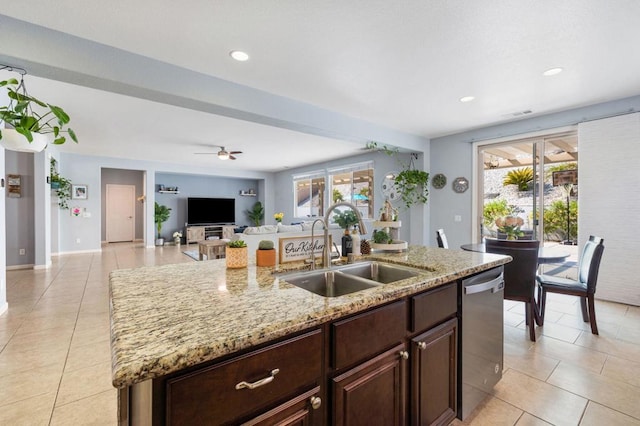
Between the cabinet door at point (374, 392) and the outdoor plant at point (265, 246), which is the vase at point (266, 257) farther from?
the cabinet door at point (374, 392)

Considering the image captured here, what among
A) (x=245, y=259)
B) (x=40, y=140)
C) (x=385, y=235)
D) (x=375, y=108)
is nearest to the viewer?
(x=245, y=259)

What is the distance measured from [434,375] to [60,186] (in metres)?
8.65

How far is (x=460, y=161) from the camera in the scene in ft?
16.8

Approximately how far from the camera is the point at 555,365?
223 centimetres

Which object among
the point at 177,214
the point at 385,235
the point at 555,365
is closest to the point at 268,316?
the point at 385,235

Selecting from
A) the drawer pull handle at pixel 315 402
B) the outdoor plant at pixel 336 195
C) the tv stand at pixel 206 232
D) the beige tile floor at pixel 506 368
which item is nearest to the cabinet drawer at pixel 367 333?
the drawer pull handle at pixel 315 402

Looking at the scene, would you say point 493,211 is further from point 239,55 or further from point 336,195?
point 239,55

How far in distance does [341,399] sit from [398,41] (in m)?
2.53

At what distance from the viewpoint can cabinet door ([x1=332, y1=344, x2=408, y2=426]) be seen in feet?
3.36

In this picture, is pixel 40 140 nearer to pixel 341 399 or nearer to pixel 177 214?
pixel 341 399

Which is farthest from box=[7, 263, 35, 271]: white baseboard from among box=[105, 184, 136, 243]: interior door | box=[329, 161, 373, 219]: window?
box=[329, 161, 373, 219]: window

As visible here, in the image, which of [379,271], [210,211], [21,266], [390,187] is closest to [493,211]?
[390,187]

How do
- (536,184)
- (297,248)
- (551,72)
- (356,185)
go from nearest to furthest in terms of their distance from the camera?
(297,248), (551,72), (536,184), (356,185)

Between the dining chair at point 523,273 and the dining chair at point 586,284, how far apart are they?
0.40 metres
